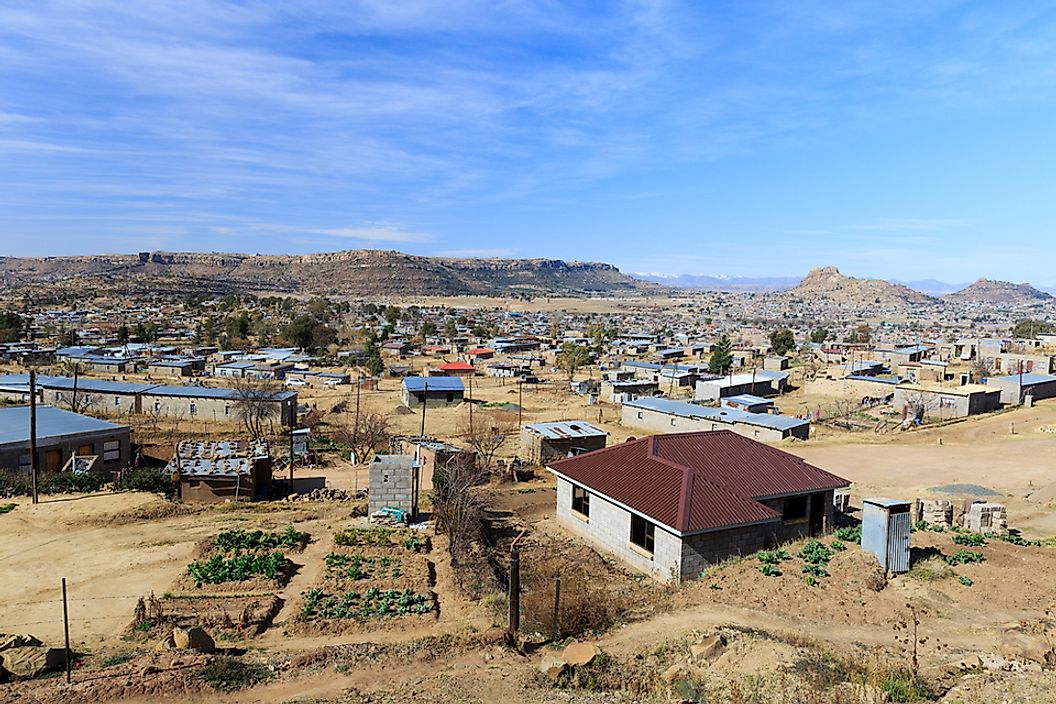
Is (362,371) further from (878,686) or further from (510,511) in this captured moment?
(878,686)

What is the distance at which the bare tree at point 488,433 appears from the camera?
1213 inches

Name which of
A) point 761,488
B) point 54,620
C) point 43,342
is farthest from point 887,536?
point 43,342

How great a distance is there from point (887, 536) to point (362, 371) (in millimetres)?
52875

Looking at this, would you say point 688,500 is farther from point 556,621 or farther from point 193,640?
point 193,640

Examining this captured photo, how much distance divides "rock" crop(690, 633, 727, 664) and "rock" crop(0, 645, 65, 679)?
33.8 ft

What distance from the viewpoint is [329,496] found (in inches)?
992

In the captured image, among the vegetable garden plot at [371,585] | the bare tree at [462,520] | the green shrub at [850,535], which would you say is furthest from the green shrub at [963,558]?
the vegetable garden plot at [371,585]

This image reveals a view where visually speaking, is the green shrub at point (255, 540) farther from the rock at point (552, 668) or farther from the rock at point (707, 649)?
the rock at point (707, 649)

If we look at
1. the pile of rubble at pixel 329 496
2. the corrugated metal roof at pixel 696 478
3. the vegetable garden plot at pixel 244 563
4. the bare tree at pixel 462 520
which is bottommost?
the pile of rubble at pixel 329 496

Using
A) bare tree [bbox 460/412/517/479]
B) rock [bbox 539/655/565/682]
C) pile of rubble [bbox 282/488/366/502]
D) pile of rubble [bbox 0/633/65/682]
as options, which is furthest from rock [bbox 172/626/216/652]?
bare tree [bbox 460/412/517/479]

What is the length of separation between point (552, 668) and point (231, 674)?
4.98 m

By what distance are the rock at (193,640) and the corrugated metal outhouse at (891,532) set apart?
44.4 feet

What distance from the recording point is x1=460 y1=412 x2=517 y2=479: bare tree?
101 feet

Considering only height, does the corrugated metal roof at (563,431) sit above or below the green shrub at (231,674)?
above
